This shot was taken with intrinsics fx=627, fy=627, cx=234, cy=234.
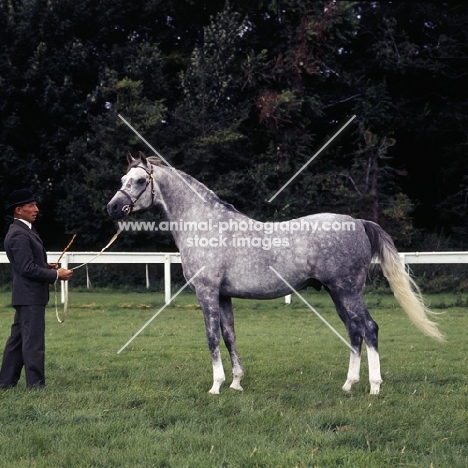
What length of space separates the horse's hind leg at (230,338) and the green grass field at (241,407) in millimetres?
172

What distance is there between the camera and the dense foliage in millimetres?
20516

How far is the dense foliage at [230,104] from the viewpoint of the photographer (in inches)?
808

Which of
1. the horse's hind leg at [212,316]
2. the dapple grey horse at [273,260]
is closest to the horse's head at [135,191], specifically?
the dapple grey horse at [273,260]

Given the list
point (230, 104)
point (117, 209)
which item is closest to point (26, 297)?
point (117, 209)

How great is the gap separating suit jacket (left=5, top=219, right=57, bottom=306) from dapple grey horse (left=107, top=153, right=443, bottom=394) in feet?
3.17

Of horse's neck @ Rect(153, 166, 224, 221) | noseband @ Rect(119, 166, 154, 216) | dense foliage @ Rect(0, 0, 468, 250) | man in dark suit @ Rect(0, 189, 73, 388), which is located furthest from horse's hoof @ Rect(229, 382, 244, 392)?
dense foliage @ Rect(0, 0, 468, 250)

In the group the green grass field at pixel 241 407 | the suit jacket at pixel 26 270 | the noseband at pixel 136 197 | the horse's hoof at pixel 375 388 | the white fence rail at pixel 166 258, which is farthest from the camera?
the white fence rail at pixel 166 258

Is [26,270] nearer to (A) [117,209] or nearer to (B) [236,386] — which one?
(A) [117,209]

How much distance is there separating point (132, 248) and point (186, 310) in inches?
274

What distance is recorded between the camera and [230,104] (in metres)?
21.3

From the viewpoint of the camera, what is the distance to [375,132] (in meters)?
22.9

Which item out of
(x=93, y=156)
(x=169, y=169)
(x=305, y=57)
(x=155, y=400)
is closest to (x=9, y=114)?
(x=93, y=156)

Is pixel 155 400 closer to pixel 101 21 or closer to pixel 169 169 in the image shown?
pixel 169 169

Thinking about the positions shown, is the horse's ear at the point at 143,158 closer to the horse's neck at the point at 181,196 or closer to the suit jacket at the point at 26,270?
the horse's neck at the point at 181,196
